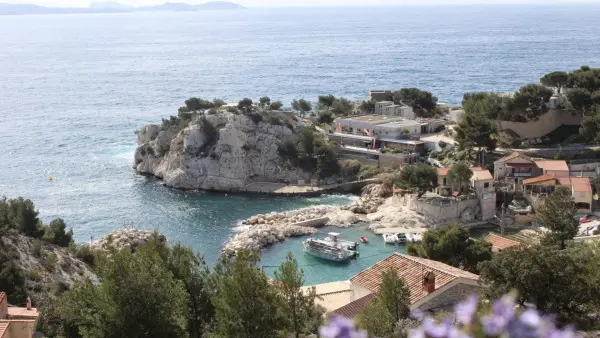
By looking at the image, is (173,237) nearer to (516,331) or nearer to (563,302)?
(563,302)

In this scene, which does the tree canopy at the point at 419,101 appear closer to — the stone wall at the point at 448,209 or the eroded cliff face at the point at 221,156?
the eroded cliff face at the point at 221,156

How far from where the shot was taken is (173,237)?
4128 centimetres

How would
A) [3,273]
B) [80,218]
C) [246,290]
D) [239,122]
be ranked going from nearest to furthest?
[246,290] → [3,273] → [80,218] → [239,122]

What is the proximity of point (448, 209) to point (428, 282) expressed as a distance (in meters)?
21.9

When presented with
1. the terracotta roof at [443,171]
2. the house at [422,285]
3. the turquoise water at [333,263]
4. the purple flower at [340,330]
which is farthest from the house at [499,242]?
the purple flower at [340,330]

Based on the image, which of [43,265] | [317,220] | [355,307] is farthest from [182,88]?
[355,307]

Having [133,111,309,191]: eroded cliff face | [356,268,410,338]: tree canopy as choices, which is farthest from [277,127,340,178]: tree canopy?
[356,268,410,338]: tree canopy

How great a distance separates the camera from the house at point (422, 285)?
19375 mm

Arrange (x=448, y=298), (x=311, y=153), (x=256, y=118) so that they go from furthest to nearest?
(x=256, y=118) → (x=311, y=153) → (x=448, y=298)

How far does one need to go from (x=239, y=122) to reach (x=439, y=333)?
171 feet

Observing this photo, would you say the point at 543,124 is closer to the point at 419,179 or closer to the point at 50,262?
the point at 419,179

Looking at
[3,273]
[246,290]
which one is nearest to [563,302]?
[246,290]

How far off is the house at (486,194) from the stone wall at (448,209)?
1.32 ft

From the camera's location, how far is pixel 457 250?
29.2 m
